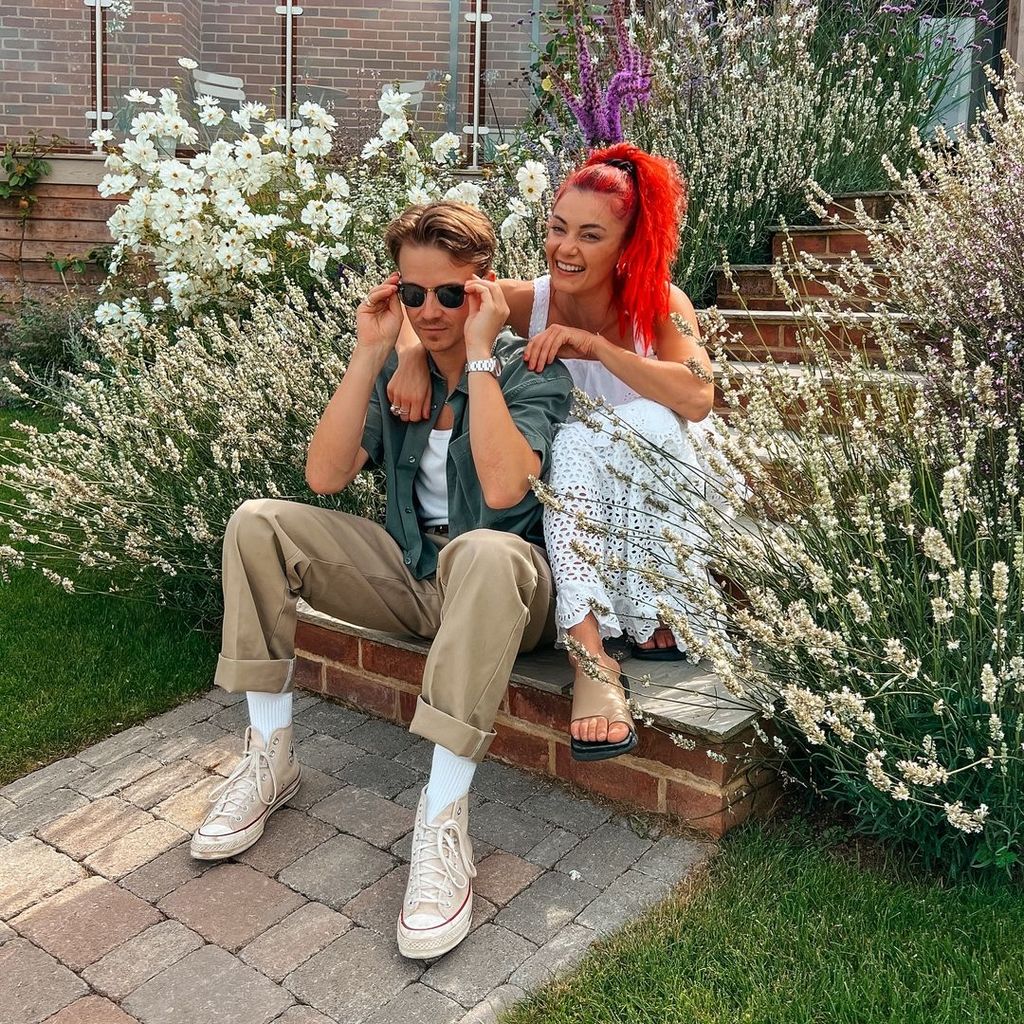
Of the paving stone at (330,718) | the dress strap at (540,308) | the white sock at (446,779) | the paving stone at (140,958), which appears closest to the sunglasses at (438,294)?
the dress strap at (540,308)

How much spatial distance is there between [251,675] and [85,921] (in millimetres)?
605

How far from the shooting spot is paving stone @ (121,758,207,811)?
2711 mm

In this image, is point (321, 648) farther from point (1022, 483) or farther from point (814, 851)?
point (1022, 483)

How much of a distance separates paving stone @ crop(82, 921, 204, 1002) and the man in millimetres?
239

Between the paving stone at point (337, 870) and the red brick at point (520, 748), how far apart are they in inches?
17.1

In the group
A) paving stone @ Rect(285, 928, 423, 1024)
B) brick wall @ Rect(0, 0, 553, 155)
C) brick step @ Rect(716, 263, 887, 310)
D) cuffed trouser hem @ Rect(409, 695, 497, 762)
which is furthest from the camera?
brick wall @ Rect(0, 0, 553, 155)

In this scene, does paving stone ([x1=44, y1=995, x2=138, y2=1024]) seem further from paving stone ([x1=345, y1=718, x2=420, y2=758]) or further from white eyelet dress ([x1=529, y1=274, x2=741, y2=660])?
white eyelet dress ([x1=529, y1=274, x2=741, y2=660])

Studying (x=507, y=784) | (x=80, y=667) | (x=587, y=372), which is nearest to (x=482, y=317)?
(x=587, y=372)

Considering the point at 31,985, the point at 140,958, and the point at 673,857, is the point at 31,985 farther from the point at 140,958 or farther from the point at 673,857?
the point at 673,857

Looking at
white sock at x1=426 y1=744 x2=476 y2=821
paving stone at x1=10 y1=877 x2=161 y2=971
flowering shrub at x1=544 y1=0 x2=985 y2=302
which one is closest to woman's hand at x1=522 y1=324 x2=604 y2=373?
white sock at x1=426 y1=744 x2=476 y2=821

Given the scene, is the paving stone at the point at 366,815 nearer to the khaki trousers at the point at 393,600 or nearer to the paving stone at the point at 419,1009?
the khaki trousers at the point at 393,600

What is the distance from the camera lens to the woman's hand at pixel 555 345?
8.43 feet

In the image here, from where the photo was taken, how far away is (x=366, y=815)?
8.54ft

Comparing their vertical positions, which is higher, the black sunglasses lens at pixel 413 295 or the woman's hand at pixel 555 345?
the black sunglasses lens at pixel 413 295
